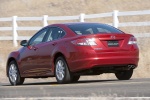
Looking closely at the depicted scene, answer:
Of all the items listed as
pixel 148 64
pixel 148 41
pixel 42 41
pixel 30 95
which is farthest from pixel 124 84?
pixel 148 41

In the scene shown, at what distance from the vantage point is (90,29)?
15.7 meters

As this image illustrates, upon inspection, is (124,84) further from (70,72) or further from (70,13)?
(70,13)

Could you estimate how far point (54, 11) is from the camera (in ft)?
173

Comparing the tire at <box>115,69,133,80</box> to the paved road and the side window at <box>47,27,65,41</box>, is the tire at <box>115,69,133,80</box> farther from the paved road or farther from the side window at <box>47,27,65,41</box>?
the paved road

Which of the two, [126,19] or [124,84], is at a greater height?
[126,19]

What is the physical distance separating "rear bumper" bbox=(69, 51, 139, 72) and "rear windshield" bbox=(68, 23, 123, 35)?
2.48ft

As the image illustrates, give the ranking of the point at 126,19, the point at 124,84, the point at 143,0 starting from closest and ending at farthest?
the point at 124,84 → the point at 126,19 → the point at 143,0

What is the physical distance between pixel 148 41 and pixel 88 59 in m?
9.72

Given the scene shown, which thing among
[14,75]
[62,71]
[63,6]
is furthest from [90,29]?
[63,6]

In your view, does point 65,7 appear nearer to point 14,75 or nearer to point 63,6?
point 63,6

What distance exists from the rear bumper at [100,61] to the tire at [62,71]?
Answer: 0.48ft

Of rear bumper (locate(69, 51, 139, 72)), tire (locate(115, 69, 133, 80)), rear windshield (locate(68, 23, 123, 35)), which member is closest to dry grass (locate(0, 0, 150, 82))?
tire (locate(115, 69, 133, 80))

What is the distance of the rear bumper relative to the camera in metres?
14.8

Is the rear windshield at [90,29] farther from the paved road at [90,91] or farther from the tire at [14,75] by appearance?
the tire at [14,75]
